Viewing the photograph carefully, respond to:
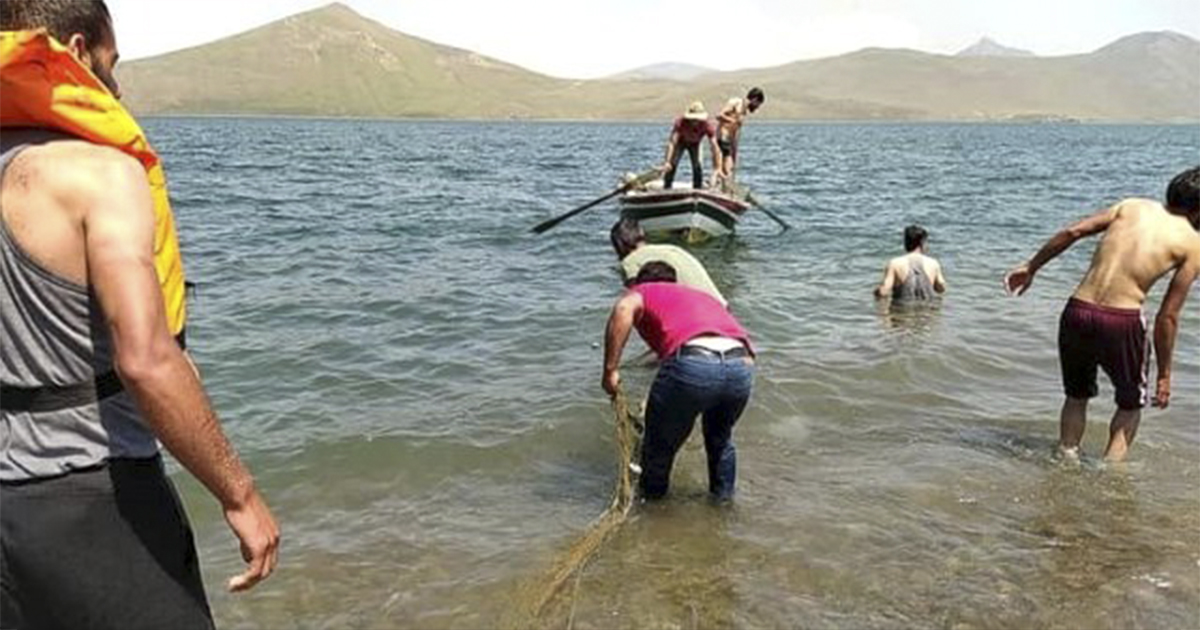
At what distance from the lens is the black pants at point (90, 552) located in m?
2.62

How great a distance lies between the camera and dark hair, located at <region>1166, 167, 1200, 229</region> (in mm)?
6828

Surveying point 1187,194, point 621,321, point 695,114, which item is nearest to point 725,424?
point 621,321

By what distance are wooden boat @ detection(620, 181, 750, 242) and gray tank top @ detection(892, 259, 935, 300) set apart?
6936mm

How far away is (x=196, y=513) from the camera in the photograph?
690cm

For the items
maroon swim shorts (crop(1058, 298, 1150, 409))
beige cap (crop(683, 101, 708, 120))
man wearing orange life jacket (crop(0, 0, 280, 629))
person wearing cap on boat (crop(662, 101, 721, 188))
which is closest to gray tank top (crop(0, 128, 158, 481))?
man wearing orange life jacket (crop(0, 0, 280, 629))

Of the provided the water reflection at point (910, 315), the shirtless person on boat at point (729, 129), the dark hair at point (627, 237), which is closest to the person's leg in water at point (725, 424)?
the dark hair at point (627, 237)

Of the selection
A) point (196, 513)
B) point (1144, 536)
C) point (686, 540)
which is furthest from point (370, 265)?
point (1144, 536)

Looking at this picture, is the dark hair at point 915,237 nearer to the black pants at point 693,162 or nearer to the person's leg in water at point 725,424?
the black pants at point 693,162

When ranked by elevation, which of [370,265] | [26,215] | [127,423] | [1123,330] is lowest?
[370,265]

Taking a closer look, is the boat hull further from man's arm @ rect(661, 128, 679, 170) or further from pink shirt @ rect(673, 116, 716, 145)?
pink shirt @ rect(673, 116, 716, 145)

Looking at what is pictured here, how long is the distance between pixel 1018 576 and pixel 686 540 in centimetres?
190

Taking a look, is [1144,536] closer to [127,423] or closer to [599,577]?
[599,577]

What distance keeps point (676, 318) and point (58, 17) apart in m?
3.96

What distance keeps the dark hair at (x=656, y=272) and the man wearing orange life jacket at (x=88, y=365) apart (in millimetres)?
3742
